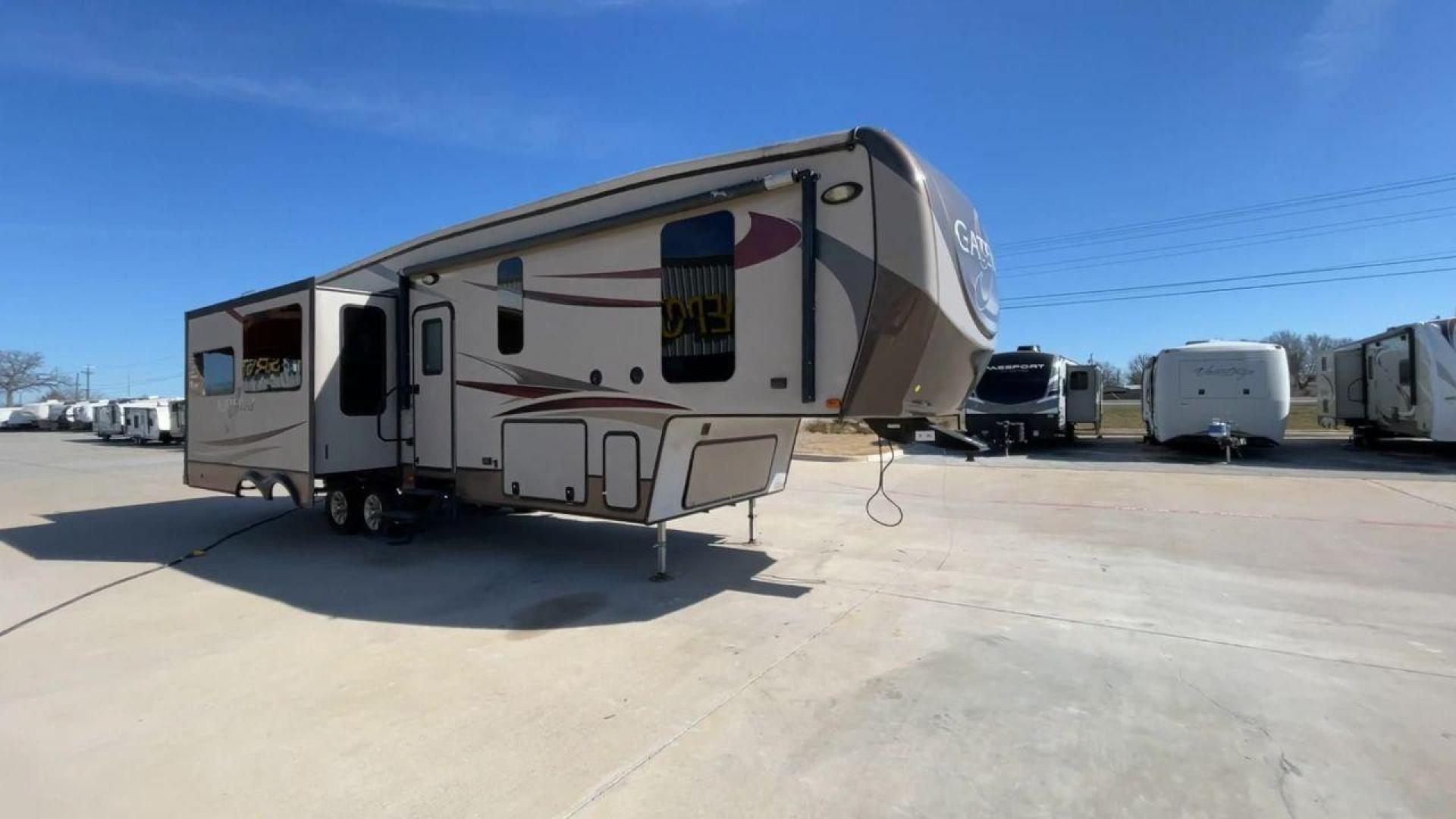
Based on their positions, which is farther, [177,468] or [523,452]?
[177,468]

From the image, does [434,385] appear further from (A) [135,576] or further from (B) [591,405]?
(A) [135,576]

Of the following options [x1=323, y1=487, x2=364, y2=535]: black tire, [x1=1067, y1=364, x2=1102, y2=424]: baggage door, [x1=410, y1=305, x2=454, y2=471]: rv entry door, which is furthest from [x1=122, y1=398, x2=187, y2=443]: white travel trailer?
[x1=1067, y1=364, x2=1102, y2=424]: baggage door

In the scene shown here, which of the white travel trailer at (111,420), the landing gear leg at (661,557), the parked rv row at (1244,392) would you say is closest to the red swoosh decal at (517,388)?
the landing gear leg at (661,557)

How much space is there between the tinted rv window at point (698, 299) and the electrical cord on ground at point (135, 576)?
4.85 meters

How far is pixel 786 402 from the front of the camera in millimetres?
5156

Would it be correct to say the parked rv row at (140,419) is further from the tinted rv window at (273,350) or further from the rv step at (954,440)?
the rv step at (954,440)

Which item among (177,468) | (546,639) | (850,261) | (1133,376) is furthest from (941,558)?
(1133,376)

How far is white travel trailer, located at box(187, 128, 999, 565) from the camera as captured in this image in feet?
16.4

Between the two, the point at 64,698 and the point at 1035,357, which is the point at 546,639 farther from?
the point at 1035,357

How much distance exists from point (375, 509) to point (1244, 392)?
17327mm

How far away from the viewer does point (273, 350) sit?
8.08 m

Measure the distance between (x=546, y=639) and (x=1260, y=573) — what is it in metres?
6.03

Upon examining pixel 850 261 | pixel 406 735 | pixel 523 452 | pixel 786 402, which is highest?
pixel 850 261

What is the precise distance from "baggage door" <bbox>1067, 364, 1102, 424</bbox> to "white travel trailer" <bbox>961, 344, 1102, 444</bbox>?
5.18 feet
